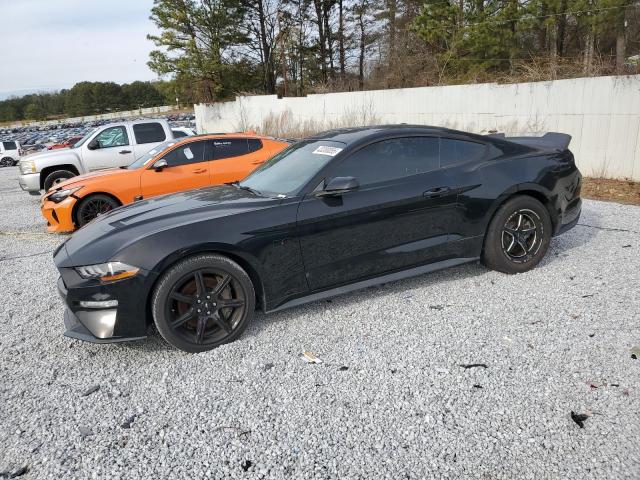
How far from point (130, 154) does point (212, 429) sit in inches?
394

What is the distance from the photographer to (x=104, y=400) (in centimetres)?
304

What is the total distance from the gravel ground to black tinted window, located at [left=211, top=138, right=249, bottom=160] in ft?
14.1

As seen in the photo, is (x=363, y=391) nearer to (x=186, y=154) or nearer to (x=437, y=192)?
(x=437, y=192)

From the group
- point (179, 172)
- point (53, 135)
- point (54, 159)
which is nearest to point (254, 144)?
point (179, 172)

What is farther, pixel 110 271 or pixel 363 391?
pixel 110 271

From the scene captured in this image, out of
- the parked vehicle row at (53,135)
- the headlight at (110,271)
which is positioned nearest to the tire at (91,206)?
the headlight at (110,271)

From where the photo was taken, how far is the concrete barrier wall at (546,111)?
943 centimetres

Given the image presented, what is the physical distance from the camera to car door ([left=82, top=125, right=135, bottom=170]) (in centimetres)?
1116

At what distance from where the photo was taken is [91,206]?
7.51 metres

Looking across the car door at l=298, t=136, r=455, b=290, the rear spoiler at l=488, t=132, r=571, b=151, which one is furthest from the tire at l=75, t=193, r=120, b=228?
the rear spoiler at l=488, t=132, r=571, b=151

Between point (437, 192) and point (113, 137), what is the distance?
9.58 m

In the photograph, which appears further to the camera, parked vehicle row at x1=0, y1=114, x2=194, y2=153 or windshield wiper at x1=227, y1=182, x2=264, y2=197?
parked vehicle row at x1=0, y1=114, x2=194, y2=153

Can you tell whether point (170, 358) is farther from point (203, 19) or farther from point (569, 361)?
point (203, 19)

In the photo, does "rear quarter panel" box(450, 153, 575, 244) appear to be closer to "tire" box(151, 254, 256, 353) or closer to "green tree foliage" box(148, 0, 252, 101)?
"tire" box(151, 254, 256, 353)
